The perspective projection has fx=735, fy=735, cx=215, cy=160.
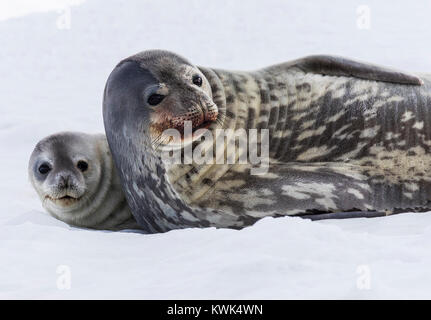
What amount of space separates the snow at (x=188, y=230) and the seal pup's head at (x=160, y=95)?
549 millimetres

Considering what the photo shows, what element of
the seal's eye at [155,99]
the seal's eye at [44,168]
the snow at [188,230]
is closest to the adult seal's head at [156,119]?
the seal's eye at [155,99]

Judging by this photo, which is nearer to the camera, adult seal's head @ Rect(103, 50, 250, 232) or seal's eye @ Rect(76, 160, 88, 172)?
adult seal's head @ Rect(103, 50, 250, 232)

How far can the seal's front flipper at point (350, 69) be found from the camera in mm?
4078

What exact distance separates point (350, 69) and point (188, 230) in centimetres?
143

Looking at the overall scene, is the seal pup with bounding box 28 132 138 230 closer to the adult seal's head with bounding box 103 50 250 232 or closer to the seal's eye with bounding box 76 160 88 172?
the seal's eye with bounding box 76 160 88 172

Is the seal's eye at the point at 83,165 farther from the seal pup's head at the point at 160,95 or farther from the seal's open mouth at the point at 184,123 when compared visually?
Answer: the seal's open mouth at the point at 184,123

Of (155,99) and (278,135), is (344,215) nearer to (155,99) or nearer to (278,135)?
(278,135)

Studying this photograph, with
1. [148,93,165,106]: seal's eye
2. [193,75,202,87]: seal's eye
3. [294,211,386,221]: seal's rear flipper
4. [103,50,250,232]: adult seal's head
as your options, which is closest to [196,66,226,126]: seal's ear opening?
[103,50,250,232]: adult seal's head

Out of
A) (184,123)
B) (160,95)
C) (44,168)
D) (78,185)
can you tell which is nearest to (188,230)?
(184,123)

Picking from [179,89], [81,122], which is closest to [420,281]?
[179,89]

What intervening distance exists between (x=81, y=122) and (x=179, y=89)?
16.0 ft

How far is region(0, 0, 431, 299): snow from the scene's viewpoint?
244 centimetres

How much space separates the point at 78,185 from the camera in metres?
4.52

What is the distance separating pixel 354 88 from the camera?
4.07m
